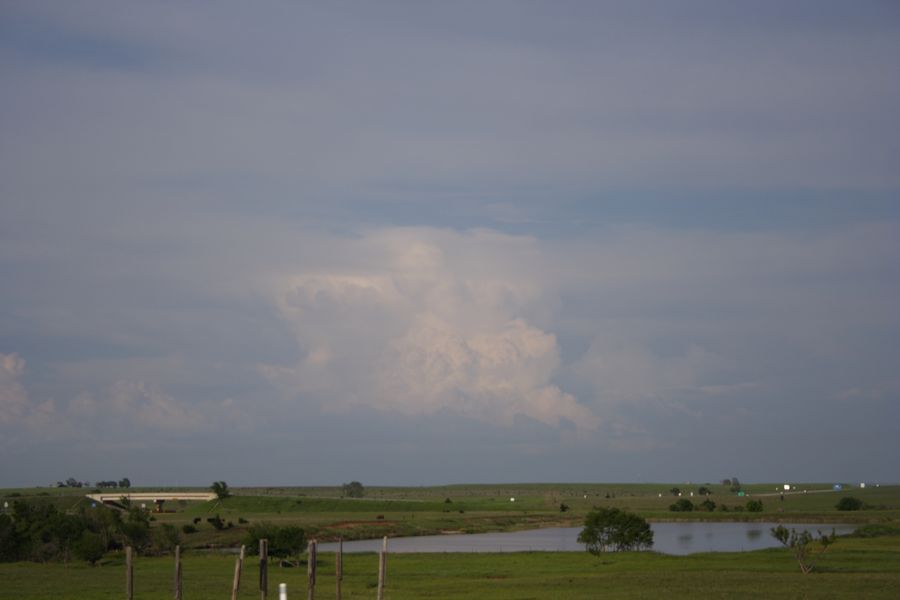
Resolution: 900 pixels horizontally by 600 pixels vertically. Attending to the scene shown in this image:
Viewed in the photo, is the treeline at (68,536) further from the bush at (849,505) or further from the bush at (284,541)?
the bush at (849,505)

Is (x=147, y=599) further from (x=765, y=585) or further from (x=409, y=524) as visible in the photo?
(x=409, y=524)

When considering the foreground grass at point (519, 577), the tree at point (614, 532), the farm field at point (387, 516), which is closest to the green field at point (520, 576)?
the foreground grass at point (519, 577)

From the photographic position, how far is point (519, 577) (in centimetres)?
5025

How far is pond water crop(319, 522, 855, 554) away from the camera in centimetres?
7601

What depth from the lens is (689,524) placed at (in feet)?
376

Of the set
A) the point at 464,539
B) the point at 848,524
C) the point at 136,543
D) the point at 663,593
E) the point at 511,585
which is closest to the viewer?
the point at 663,593

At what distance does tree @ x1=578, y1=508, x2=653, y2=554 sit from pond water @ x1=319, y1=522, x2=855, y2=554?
177 inches

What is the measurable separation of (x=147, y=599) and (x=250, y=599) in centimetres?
404

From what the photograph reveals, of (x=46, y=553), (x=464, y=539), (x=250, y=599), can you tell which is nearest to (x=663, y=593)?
(x=250, y=599)

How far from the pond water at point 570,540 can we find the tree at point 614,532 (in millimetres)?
4494

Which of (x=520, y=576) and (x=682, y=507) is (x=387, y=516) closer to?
(x=682, y=507)

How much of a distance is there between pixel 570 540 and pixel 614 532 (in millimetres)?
21051

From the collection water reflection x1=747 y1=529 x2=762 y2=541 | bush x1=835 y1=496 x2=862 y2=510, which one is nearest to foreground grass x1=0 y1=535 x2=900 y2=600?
water reflection x1=747 y1=529 x2=762 y2=541

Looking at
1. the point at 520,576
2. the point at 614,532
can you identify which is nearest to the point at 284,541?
the point at 520,576
